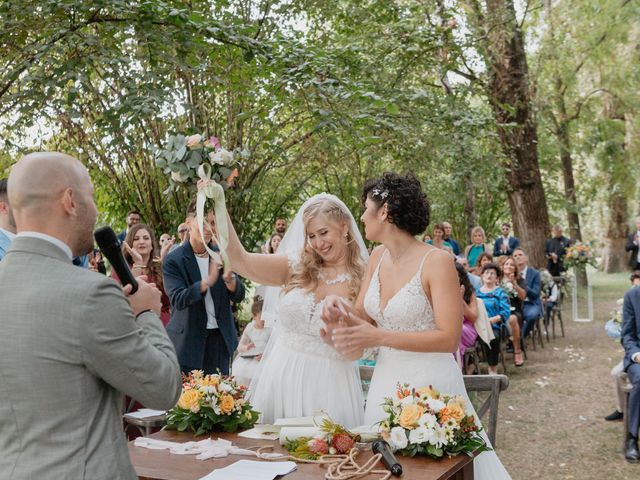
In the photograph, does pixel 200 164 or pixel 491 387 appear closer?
pixel 200 164

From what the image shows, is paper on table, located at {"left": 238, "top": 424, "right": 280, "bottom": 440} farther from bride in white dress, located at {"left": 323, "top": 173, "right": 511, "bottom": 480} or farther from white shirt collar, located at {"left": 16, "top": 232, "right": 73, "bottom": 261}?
white shirt collar, located at {"left": 16, "top": 232, "right": 73, "bottom": 261}

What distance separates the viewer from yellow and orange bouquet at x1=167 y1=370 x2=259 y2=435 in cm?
330

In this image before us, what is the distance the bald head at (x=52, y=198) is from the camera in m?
1.91

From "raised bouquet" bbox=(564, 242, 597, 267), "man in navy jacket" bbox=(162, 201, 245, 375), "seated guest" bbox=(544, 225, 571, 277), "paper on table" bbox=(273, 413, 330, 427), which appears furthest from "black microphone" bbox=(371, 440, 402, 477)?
"seated guest" bbox=(544, 225, 571, 277)

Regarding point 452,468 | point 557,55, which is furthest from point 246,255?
point 557,55

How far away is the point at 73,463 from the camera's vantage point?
1.83 meters

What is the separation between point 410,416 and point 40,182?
1.68 m

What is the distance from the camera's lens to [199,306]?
5457mm

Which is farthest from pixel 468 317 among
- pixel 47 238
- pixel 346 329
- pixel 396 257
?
pixel 47 238

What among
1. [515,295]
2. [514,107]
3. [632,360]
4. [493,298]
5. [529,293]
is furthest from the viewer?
[514,107]

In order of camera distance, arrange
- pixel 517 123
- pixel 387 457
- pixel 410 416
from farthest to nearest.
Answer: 1. pixel 517 123
2. pixel 410 416
3. pixel 387 457

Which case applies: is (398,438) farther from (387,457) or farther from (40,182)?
(40,182)

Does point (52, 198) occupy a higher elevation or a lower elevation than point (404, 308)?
higher

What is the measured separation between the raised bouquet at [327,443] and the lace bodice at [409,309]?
28.5 inches
